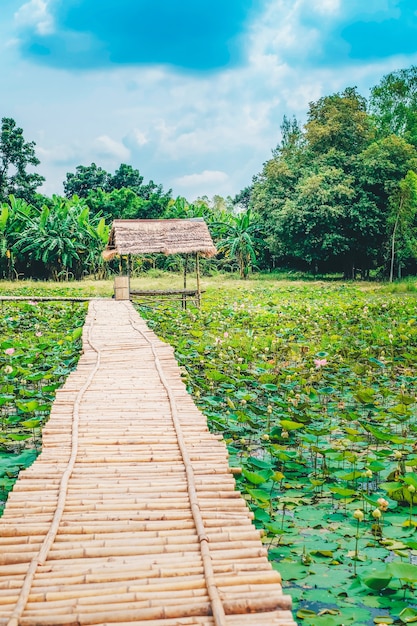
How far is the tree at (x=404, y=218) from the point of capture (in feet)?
66.6

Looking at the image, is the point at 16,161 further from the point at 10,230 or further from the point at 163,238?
the point at 163,238

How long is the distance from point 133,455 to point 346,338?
17.2 feet

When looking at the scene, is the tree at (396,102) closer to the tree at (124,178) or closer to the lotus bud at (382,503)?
the tree at (124,178)

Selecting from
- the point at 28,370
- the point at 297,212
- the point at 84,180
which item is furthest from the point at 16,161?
the point at 28,370

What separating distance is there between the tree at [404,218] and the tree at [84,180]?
16.1m

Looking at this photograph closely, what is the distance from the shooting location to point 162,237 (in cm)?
1422

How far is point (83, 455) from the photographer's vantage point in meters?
3.56

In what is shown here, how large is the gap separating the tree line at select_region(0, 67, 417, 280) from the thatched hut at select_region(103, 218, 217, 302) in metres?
7.30

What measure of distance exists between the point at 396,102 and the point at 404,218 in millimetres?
11290

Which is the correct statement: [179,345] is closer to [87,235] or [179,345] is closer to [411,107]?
[87,235]

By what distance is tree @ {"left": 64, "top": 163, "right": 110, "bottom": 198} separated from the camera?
104 ft

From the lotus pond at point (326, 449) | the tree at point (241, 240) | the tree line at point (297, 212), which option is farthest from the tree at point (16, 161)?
the lotus pond at point (326, 449)

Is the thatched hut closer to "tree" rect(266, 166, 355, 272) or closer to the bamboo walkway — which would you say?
"tree" rect(266, 166, 355, 272)

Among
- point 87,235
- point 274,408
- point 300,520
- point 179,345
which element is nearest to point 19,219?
point 87,235
